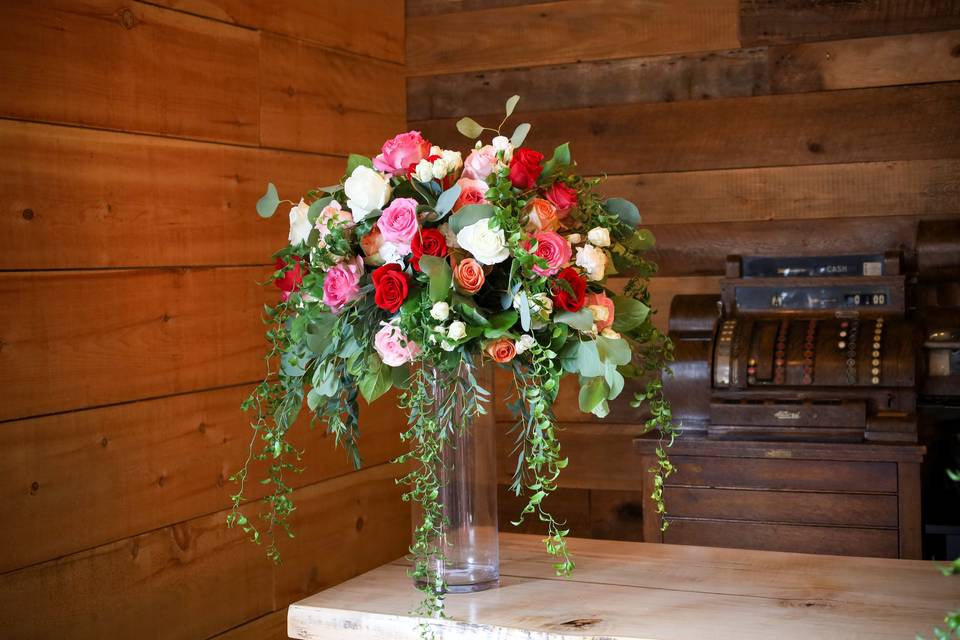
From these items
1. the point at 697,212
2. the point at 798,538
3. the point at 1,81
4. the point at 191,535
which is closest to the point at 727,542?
the point at 798,538

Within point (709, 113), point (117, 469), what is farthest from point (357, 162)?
point (709, 113)

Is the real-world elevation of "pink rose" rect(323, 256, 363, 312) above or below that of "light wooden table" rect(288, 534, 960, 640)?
above

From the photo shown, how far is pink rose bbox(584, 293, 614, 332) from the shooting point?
1510 mm

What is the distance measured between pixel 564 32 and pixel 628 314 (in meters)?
2.27

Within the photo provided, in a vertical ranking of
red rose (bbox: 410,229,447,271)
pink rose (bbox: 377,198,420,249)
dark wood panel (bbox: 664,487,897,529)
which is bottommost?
dark wood panel (bbox: 664,487,897,529)

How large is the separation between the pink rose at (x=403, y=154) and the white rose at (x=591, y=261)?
273mm

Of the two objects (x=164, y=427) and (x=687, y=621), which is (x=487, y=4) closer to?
(x=164, y=427)

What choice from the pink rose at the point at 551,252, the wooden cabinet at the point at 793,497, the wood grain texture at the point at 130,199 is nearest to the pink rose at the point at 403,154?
the pink rose at the point at 551,252

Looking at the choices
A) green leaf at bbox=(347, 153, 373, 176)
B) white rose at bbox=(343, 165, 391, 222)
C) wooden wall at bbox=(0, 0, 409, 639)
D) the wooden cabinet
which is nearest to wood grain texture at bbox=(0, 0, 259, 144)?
wooden wall at bbox=(0, 0, 409, 639)

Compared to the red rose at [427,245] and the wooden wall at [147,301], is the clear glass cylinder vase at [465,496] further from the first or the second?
the wooden wall at [147,301]

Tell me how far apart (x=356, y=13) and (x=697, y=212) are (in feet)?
4.35

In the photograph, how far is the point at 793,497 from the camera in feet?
9.14

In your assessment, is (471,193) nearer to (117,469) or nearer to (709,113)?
(117,469)

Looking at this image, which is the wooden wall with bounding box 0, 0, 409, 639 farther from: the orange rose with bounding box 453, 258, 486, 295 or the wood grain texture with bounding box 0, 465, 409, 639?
the orange rose with bounding box 453, 258, 486, 295
